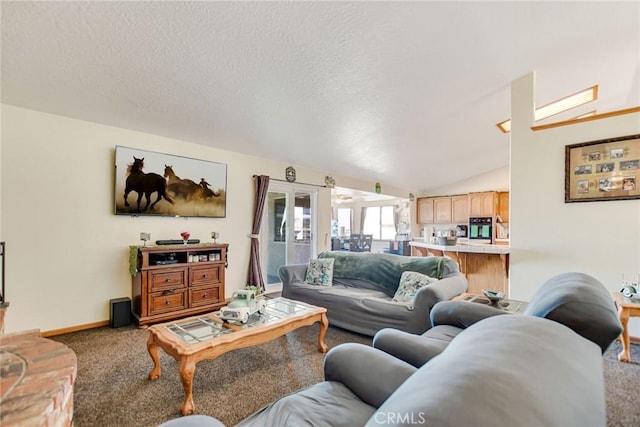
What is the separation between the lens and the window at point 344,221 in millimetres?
10812

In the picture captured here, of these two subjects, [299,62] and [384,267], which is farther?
[384,267]

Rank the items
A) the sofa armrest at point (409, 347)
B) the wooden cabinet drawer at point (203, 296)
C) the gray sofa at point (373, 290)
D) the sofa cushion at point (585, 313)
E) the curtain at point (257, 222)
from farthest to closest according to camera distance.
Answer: the curtain at point (257, 222) → the wooden cabinet drawer at point (203, 296) → the gray sofa at point (373, 290) → the sofa armrest at point (409, 347) → the sofa cushion at point (585, 313)

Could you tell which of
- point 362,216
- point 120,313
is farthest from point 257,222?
point 362,216

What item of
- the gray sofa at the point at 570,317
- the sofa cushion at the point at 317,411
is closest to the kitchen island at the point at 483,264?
the gray sofa at the point at 570,317

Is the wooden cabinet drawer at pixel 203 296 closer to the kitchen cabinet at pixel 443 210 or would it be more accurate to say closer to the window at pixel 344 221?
the kitchen cabinet at pixel 443 210

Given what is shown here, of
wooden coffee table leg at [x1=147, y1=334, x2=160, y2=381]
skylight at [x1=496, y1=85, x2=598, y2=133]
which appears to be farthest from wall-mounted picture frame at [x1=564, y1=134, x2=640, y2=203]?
wooden coffee table leg at [x1=147, y1=334, x2=160, y2=381]

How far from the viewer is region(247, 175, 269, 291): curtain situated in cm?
468

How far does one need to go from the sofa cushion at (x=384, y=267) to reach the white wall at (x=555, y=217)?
0.97m

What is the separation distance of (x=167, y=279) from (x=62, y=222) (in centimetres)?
125

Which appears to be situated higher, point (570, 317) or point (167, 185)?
point (167, 185)

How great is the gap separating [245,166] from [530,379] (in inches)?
182

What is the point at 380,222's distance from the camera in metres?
10.1

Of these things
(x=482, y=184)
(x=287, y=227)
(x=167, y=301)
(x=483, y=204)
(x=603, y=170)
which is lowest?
(x=167, y=301)

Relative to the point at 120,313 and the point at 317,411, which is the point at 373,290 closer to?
the point at 317,411
